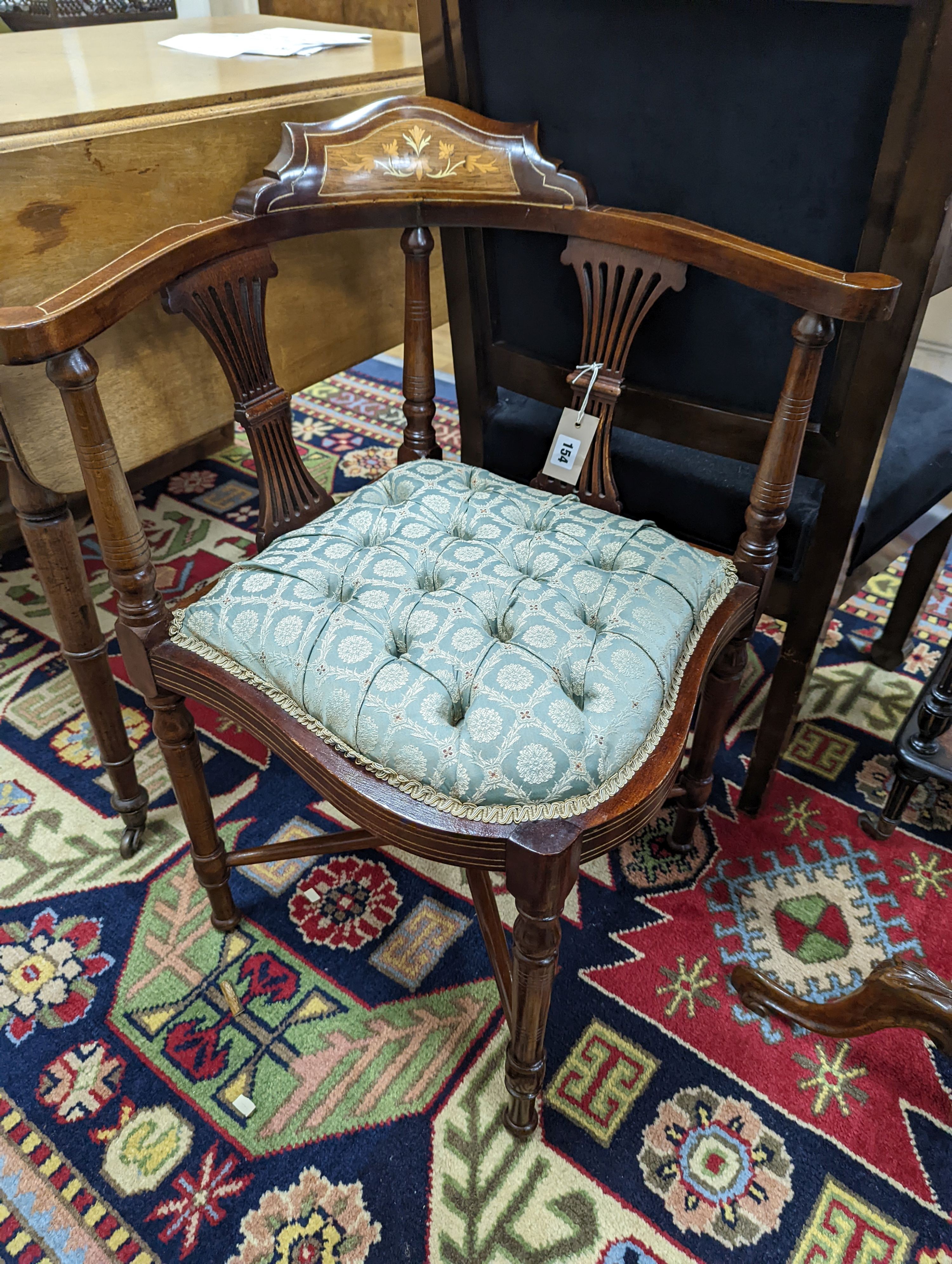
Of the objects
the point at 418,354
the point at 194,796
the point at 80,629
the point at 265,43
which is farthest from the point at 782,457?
the point at 265,43

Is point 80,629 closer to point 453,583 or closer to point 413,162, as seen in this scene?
point 453,583

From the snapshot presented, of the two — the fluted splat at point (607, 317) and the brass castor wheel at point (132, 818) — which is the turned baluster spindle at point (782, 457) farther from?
the brass castor wheel at point (132, 818)

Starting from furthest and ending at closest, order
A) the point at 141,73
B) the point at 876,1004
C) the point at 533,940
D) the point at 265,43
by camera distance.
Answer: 1. the point at 265,43
2. the point at 141,73
3. the point at 876,1004
4. the point at 533,940

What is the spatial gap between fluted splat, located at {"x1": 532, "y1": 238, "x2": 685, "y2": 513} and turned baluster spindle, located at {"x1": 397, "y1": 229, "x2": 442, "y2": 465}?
20 centimetres

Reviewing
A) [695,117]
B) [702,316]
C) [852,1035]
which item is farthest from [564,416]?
[852,1035]

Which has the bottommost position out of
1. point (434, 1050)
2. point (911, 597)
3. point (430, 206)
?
point (434, 1050)

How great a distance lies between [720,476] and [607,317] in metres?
0.25

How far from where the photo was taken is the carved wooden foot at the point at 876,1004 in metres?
0.81

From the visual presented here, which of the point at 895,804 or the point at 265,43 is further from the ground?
the point at 265,43

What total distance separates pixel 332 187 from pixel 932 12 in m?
0.61

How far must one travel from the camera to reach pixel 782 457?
890 millimetres

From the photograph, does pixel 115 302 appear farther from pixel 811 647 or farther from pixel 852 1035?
pixel 852 1035

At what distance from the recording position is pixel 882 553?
3.86ft

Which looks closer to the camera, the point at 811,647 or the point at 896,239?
the point at 896,239
